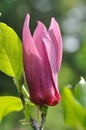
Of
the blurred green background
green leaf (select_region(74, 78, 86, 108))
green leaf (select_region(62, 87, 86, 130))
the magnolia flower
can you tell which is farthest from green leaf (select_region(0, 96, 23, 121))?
the blurred green background

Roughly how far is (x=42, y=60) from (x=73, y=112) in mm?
261

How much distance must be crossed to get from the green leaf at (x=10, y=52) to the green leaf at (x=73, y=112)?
12.3 inches

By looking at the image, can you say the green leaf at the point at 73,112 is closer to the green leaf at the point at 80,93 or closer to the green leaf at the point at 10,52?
the green leaf at the point at 80,93

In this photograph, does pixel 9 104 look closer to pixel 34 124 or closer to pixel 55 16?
pixel 34 124

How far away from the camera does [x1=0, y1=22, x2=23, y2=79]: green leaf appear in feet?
4.35

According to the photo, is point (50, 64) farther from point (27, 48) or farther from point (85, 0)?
point (85, 0)

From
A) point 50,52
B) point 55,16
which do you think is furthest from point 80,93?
point 55,16

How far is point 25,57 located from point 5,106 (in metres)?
0.13

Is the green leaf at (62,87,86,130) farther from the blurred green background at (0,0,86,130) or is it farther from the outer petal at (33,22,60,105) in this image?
the blurred green background at (0,0,86,130)

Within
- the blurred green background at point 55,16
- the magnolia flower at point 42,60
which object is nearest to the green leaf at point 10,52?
the magnolia flower at point 42,60

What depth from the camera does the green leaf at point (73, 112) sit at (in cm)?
101

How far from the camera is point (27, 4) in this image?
1605 cm

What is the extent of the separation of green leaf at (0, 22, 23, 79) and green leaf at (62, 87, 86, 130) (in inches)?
12.3

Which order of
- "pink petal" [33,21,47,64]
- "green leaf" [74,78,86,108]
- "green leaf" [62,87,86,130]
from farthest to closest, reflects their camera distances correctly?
"pink petal" [33,21,47,64]
"green leaf" [74,78,86,108]
"green leaf" [62,87,86,130]
